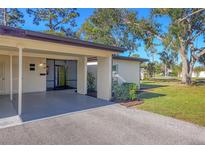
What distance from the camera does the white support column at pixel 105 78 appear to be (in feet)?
28.3

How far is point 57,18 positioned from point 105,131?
23.9m

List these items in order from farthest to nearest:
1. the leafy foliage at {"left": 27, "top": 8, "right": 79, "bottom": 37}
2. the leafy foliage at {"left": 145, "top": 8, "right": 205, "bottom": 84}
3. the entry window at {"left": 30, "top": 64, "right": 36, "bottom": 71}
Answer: the leafy foliage at {"left": 27, "top": 8, "right": 79, "bottom": 37} → the leafy foliage at {"left": 145, "top": 8, "right": 205, "bottom": 84} → the entry window at {"left": 30, "top": 64, "right": 36, "bottom": 71}

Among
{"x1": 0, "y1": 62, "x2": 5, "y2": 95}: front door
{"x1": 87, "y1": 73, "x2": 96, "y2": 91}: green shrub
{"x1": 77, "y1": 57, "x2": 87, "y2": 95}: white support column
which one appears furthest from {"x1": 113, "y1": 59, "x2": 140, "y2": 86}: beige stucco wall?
{"x1": 0, "y1": 62, "x2": 5, "y2": 95}: front door

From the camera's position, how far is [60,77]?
13961 mm

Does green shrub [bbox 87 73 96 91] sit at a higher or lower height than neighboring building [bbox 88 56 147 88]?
lower

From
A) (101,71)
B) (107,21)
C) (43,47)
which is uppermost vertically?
(107,21)

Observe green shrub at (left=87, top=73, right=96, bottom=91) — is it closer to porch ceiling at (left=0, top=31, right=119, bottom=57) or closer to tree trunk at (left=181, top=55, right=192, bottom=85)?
porch ceiling at (left=0, top=31, right=119, bottom=57)

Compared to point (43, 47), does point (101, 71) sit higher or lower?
lower

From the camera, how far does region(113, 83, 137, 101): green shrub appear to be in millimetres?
8336

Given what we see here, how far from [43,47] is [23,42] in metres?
0.74

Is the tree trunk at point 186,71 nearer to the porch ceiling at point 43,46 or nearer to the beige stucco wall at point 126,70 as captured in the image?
the beige stucco wall at point 126,70
